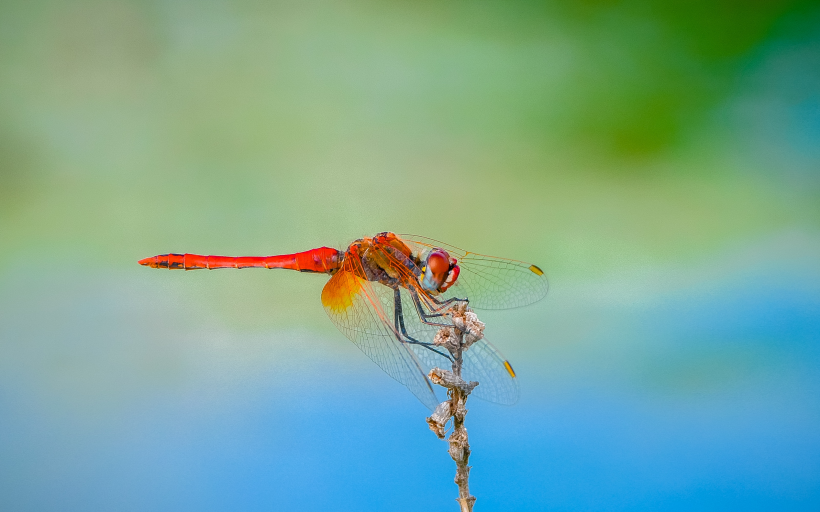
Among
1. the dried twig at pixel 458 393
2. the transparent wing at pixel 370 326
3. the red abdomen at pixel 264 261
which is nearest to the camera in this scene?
the dried twig at pixel 458 393

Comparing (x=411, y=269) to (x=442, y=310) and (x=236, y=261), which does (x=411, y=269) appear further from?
(x=236, y=261)

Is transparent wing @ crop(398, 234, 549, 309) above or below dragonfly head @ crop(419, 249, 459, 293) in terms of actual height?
above

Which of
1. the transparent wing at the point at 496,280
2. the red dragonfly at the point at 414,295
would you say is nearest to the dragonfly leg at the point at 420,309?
the red dragonfly at the point at 414,295

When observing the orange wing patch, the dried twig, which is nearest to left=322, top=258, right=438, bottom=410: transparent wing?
the orange wing patch

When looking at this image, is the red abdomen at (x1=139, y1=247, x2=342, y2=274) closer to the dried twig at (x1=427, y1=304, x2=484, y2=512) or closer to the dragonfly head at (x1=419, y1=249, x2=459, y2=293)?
the dragonfly head at (x1=419, y1=249, x2=459, y2=293)

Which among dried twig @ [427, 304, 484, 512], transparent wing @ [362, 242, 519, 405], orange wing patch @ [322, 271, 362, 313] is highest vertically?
orange wing patch @ [322, 271, 362, 313]

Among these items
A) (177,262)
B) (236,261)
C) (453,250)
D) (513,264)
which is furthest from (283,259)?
(513,264)

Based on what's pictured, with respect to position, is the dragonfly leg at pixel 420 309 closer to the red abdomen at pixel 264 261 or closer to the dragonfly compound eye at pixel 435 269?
the dragonfly compound eye at pixel 435 269

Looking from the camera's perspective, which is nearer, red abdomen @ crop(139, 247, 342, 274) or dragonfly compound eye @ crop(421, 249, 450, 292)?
dragonfly compound eye @ crop(421, 249, 450, 292)
